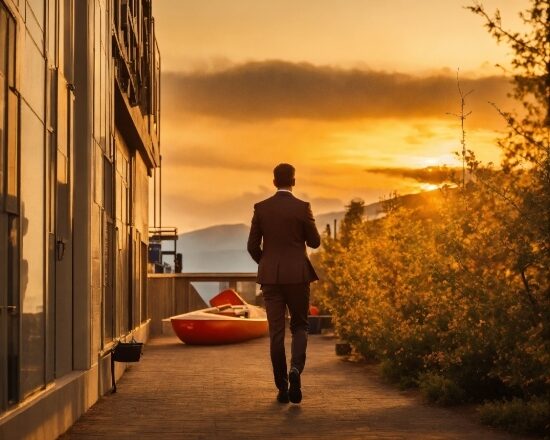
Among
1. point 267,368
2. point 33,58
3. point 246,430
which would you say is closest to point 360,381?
point 267,368

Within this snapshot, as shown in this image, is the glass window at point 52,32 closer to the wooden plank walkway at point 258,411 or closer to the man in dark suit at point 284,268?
the man in dark suit at point 284,268

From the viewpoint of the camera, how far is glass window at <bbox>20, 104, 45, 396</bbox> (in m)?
8.12

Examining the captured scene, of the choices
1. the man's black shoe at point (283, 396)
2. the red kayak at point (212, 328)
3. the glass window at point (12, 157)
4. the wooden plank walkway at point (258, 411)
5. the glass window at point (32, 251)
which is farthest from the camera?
the red kayak at point (212, 328)

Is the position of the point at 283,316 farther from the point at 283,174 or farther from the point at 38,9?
the point at 38,9

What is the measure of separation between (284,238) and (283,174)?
2.15 ft

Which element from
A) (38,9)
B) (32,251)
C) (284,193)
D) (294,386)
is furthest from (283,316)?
(38,9)

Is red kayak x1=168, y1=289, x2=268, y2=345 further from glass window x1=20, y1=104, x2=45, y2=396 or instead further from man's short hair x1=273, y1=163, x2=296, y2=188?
glass window x1=20, y1=104, x2=45, y2=396

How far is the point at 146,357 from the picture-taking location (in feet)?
67.1

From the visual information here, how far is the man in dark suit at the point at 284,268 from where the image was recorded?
10.6 metres

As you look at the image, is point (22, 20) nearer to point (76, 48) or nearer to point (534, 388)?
point (76, 48)

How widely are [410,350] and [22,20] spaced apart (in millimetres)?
6466

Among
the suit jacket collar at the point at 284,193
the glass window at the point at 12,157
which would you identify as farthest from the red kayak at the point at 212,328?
the glass window at the point at 12,157

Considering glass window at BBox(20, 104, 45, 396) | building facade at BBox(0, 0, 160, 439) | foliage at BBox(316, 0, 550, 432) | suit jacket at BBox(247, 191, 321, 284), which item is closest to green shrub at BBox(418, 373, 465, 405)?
foliage at BBox(316, 0, 550, 432)

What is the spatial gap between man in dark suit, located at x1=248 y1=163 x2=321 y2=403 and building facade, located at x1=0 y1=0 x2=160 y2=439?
70.9 inches
